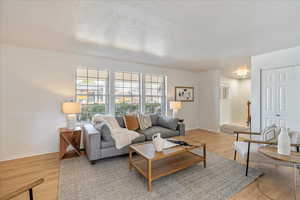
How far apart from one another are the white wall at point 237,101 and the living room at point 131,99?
279 centimetres

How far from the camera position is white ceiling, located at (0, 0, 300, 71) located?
65.3 inches

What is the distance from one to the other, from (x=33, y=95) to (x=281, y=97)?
5.69m

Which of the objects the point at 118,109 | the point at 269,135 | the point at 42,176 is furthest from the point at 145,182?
the point at 118,109

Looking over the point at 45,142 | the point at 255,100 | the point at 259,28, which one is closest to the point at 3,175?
the point at 45,142

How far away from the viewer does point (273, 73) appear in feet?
11.0

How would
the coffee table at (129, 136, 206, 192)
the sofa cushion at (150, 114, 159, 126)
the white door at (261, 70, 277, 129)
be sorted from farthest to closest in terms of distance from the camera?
the sofa cushion at (150, 114, 159, 126) → the white door at (261, 70, 277, 129) → the coffee table at (129, 136, 206, 192)

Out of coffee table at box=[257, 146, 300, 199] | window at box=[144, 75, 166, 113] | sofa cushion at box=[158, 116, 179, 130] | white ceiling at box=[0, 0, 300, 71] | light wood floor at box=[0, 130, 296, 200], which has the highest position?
white ceiling at box=[0, 0, 300, 71]

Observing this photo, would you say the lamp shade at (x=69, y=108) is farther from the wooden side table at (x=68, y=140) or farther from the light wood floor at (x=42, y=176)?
the light wood floor at (x=42, y=176)

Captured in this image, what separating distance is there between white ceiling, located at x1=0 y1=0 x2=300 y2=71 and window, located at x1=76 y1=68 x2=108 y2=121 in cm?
64

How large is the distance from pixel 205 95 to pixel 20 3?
17.9ft

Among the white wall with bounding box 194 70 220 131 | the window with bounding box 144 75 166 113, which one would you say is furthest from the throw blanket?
the white wall with bounding box 194 70 220 131

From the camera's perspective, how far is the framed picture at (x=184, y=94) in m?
5.16

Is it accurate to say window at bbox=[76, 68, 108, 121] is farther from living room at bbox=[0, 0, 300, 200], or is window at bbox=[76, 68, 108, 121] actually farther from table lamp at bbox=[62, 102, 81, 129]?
table lamp at bbox=[62, 102, 81, 129]

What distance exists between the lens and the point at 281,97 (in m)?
3.22
